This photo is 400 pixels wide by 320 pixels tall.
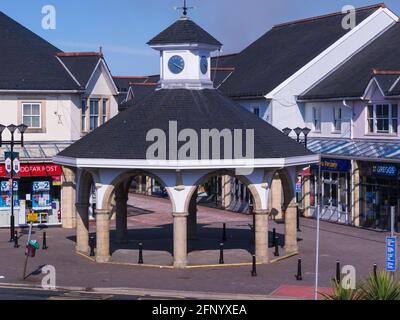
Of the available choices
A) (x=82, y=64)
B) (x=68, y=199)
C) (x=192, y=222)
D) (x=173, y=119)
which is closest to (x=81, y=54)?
(x=82, y=64)

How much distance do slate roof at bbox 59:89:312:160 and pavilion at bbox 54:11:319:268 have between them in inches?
1.5

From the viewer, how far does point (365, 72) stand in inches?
1933

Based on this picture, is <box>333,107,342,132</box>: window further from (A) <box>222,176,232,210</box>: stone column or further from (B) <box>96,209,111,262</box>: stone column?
(B) <box>96,209,111,262</box>: stone column

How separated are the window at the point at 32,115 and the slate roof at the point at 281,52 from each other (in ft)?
46.9

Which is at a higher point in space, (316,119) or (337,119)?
(316,119)

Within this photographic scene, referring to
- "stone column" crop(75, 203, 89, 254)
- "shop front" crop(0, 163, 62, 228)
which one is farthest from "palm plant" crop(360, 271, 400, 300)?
"shop front" crop(0, 163, 62, 228)

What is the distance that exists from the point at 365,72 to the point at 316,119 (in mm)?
4561

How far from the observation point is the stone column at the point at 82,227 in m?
35.9

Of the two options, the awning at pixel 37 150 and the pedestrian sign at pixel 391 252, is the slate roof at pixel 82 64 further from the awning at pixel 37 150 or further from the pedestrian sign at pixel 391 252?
the pedestrian sign at pixel 391 252

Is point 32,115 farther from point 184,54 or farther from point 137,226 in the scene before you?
point 184,54
